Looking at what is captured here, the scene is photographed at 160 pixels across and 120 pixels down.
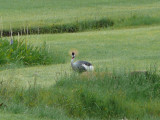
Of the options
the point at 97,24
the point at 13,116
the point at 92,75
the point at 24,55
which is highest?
the point at 13,116

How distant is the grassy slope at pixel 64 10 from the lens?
27047 mm

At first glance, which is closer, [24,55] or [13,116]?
[13,116]

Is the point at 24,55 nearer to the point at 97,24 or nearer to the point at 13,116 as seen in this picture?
the point at 13,116

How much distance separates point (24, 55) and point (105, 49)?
4758mm

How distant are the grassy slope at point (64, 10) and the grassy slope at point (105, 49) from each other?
11.8ft

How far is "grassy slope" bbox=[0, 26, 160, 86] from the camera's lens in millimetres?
13785

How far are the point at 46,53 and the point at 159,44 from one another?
633cm

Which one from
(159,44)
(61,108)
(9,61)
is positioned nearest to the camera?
(61,108)

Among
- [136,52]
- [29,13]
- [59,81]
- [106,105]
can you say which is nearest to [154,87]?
[106,105]

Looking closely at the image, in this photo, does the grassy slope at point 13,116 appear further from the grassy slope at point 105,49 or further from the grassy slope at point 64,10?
the grassy slope at point 64,10

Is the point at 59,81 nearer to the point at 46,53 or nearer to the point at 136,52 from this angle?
the point at 46,53

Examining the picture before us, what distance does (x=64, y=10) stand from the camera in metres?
31.3

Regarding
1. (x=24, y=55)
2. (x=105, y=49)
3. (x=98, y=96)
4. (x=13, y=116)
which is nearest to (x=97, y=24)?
(x=105, y=49)

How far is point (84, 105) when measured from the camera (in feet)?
33.8
